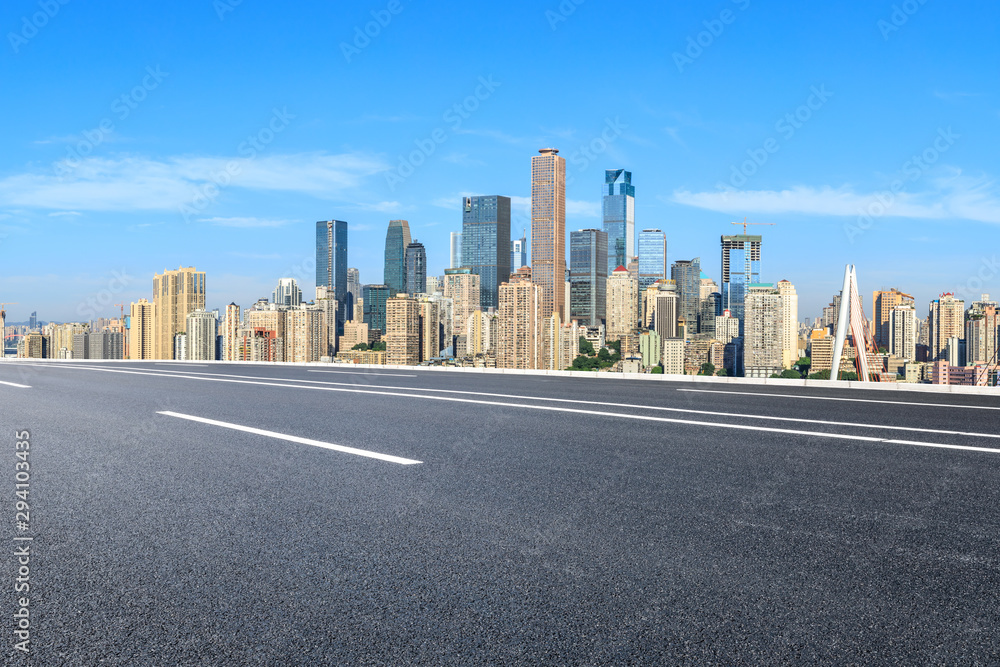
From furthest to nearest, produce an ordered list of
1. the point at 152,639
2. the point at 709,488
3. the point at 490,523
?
1. the point at 709,488
2. the point at 490,523
3. the point at 152,639

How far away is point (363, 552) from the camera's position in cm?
329

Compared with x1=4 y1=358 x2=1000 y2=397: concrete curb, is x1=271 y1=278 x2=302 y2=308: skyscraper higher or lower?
Answer: higher

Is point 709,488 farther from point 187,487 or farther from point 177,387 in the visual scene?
point 177,387

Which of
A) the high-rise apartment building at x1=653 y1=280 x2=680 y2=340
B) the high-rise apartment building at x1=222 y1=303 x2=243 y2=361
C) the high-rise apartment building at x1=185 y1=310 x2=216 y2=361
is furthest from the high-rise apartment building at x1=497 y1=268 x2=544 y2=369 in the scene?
the high-rise apartment building at x1=653 y1=280 x2=680 y2=340

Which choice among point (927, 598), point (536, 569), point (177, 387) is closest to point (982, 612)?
point (927, 598)

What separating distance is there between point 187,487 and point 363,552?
214 cm

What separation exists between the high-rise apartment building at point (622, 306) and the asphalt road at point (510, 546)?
4612 inches

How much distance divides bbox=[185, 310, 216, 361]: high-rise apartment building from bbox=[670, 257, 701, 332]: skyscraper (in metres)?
86.3

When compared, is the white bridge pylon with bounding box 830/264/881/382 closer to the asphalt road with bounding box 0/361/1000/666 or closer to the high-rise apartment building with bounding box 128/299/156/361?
the asphalt road with bounding box 0/361/1000/666

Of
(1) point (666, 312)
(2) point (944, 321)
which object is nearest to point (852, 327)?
(2) point (944, 321)

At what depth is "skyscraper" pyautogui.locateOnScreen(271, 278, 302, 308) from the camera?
84562mm

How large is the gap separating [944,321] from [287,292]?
253 ft

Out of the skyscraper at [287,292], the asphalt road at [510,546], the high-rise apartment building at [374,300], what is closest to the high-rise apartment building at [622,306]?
the high-rise apartment building at [374,300]

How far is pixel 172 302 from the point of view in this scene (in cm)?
4681
